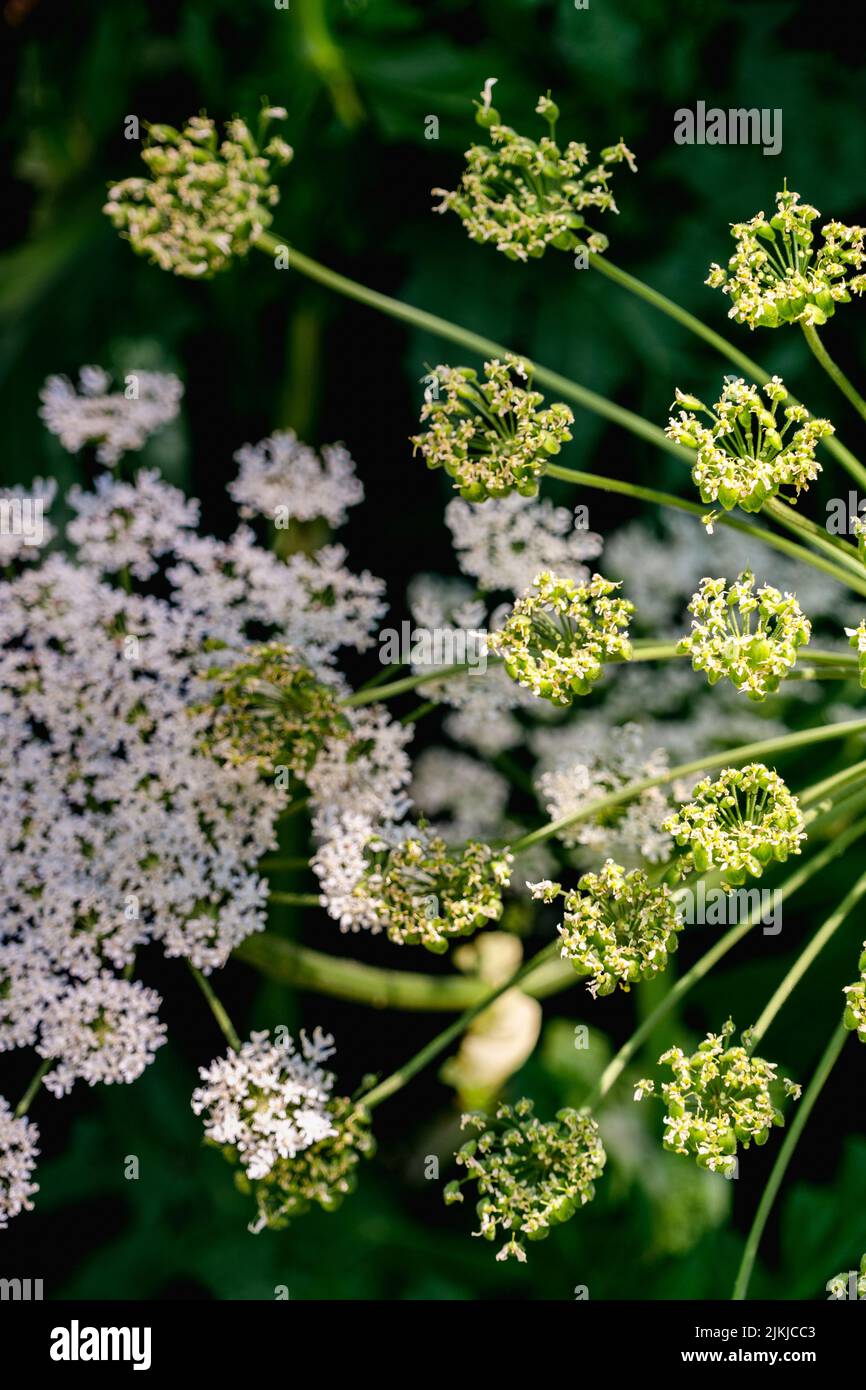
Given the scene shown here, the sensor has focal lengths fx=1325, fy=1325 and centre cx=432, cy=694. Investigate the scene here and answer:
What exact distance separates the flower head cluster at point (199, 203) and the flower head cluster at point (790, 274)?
555 millimetres

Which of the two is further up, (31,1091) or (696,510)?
(696,510)

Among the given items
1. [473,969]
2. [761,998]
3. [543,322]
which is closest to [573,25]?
[543,322]

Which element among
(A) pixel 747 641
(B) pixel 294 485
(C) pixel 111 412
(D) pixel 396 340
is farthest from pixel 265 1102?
(D) pixel 396 340

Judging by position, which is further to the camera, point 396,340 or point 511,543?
point 396,340

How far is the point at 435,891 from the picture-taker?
51.4 inches

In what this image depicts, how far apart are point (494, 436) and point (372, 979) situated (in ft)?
2.89

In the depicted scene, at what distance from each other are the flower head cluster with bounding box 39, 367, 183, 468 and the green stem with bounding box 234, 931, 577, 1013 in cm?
66

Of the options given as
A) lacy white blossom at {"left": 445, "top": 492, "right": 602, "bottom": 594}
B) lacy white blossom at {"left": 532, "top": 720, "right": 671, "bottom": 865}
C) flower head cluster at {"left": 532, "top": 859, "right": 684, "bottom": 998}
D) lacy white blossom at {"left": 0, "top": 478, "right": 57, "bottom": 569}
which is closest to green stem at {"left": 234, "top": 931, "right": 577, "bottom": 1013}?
lacy white blossom at {"left": 532, "top": 720, "right": 671, "bottom": 865}

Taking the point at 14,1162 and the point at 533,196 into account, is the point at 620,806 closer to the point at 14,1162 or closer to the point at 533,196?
the point at 533,196

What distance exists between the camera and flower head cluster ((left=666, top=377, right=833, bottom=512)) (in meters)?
1.13

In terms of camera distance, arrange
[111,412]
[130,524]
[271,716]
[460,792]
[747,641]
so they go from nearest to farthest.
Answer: [747,641] < [271,716] < [130,524] < [111,412] < [460,792]
